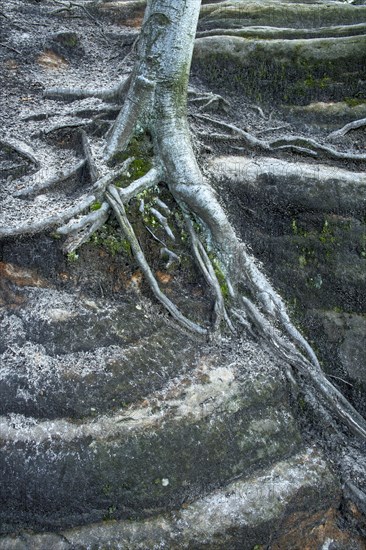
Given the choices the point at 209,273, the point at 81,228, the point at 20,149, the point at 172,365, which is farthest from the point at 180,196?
the point at 20,149

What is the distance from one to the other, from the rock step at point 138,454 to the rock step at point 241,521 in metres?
0.06

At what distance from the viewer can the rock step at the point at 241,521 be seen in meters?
3.15

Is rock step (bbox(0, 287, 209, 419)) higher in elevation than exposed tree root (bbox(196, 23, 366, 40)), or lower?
lower

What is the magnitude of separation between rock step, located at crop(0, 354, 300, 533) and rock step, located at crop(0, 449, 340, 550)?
6 cm

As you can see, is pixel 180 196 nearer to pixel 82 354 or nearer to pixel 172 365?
pixel 172 365

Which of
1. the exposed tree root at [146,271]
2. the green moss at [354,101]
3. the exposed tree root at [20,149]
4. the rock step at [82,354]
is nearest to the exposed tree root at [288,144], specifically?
the green moss at [354,101]

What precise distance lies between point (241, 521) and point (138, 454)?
2.52ft

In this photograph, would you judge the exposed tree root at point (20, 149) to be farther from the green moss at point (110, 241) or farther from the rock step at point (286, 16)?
the rock step at point (286, 16)

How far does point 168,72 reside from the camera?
164 inches

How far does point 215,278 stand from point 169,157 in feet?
3.37

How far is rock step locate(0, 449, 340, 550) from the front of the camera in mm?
3146

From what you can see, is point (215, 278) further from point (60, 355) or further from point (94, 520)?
point (94, 520)

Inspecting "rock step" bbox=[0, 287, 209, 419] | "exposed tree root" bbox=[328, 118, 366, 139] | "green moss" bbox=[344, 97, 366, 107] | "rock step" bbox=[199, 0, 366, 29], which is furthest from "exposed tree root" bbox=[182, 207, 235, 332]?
"rock step" bbox=[199, 0, 366, 29]

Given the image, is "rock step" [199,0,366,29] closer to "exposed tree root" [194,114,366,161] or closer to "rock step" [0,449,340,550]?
"exposed tree root" [194,114,366,161]
